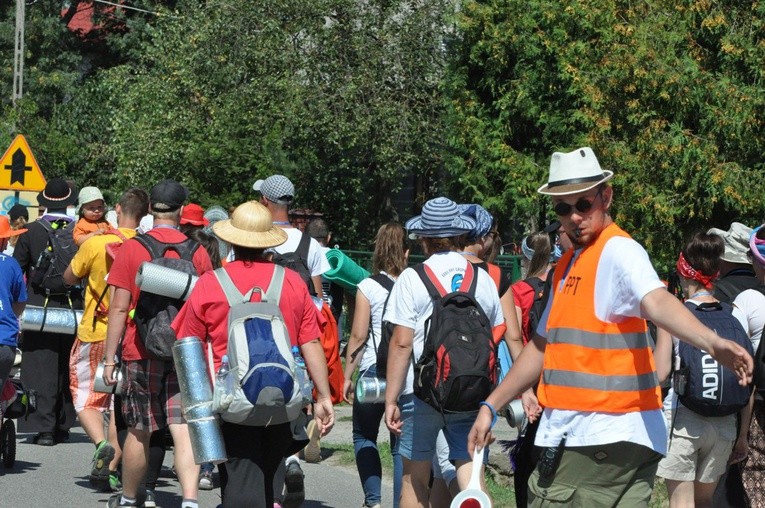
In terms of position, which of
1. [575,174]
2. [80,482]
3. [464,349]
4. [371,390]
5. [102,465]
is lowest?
[80,482]

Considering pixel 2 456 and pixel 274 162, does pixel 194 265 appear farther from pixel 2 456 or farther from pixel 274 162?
pixel 274 162

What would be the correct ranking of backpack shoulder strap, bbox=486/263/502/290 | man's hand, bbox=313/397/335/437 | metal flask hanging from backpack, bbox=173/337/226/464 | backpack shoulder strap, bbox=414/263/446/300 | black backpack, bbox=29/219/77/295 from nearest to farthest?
metal flask hanging from backpack, bbox=173/337/226/464 → man's hand, bbox=313/397/335/437 → backpack shoulder strap, bbox=414/263/446/300 → backpack shoulder strap, bbox=486/263/502/290 → black backpack, bbox=29/219/77/295

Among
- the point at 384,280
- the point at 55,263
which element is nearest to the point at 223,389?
the point at 384,280

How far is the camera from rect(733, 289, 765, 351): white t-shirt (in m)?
6.65

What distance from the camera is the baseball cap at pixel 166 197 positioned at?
7664 millimetres

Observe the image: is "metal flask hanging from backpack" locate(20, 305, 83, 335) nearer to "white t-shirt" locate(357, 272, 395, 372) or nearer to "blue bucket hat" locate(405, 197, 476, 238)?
"white t-shirt" locate(357, 272, 395, 372)

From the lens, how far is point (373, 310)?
7906mm

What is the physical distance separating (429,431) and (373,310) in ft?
5.34

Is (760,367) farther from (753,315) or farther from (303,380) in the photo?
(303,380)

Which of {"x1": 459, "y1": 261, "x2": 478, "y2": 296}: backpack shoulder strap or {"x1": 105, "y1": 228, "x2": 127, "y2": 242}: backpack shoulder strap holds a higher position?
{"x1": 459, "y1": 261, "x2": 478, "y2": 296}: backpack shoulder strap

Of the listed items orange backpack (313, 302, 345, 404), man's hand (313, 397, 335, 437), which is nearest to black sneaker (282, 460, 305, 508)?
orange backpack (313, 302, 345, 404)

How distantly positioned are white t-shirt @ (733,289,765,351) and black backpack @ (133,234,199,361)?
3.04m

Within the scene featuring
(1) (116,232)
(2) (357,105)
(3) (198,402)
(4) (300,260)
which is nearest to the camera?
(3) (198,402)

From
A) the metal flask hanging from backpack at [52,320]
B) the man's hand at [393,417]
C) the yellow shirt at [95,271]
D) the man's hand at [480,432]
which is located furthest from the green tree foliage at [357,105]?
the man's hand at [480,432]
